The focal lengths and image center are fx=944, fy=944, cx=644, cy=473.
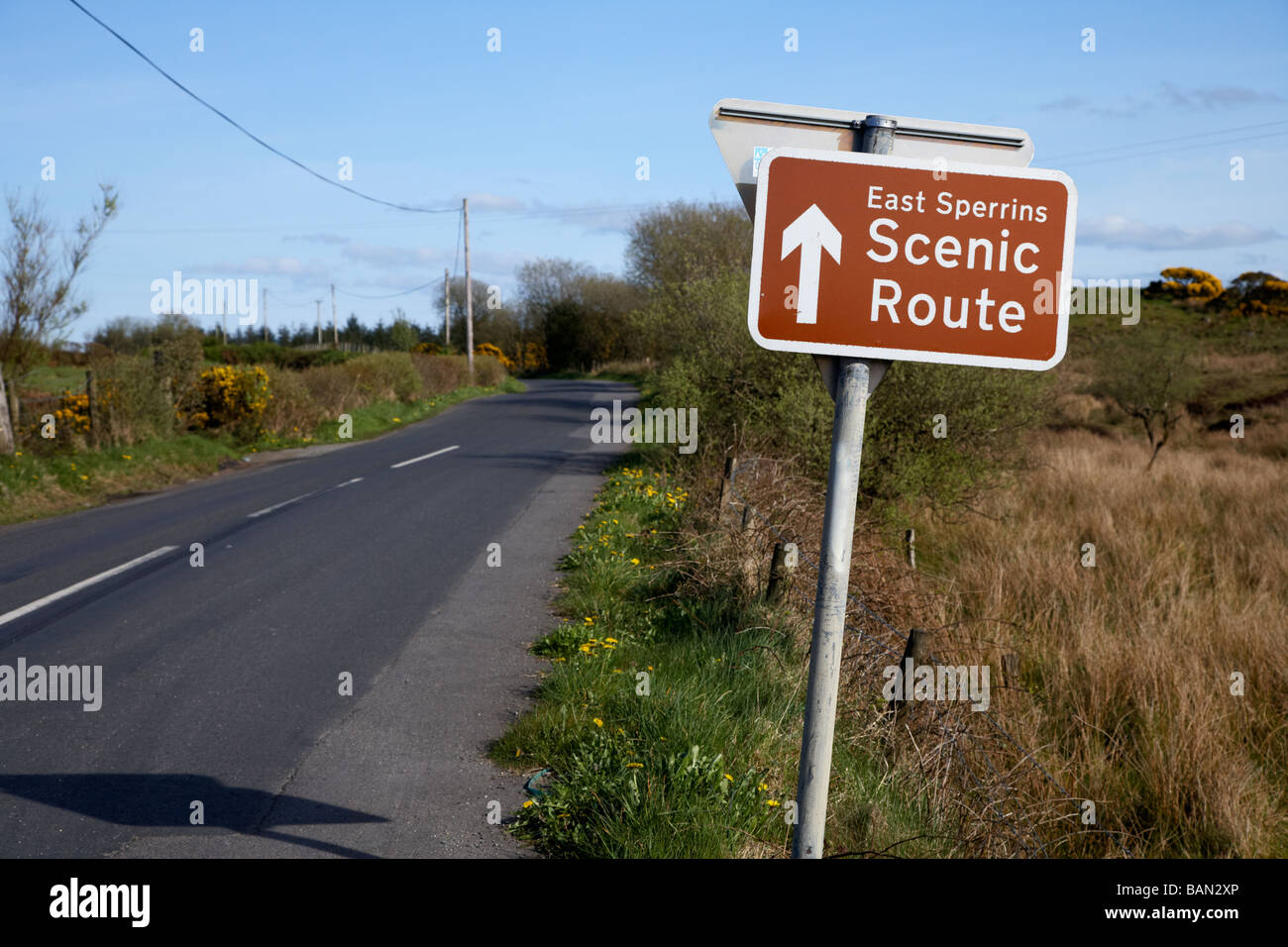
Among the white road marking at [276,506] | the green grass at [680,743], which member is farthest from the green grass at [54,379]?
the green grass at [680,743]

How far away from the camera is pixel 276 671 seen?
235 inches

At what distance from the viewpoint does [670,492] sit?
11.1 metres

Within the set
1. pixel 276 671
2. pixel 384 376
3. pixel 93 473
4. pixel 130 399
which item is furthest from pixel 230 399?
pixel 276 671

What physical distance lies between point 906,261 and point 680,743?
2.79 meters

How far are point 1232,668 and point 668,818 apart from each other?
5586mm

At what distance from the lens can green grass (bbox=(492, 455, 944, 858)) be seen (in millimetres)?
3697

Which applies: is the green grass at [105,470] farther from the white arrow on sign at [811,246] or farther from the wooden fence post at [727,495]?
the white arrow on sign at [811,246]

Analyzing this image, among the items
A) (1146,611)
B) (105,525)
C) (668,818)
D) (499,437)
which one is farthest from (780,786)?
(499,437)

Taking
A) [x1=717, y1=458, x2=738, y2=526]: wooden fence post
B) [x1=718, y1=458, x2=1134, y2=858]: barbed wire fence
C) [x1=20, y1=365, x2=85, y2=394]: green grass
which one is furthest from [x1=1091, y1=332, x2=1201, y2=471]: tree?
[x1=20, y1=365, x2=85, y2=394]: green grass

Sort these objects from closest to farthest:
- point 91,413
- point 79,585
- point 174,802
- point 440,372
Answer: point 174,802, point 79,585, point 91,413, point 440,372

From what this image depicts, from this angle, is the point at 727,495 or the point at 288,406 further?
the point at 288,406

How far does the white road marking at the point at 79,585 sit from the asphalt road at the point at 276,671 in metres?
0.05

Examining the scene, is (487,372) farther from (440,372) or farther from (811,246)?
(811,246)

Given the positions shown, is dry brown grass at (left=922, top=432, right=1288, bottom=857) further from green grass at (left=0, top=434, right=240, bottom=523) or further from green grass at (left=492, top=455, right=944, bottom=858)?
green grass at (left=0, top=434, right=240, bottom=523)
